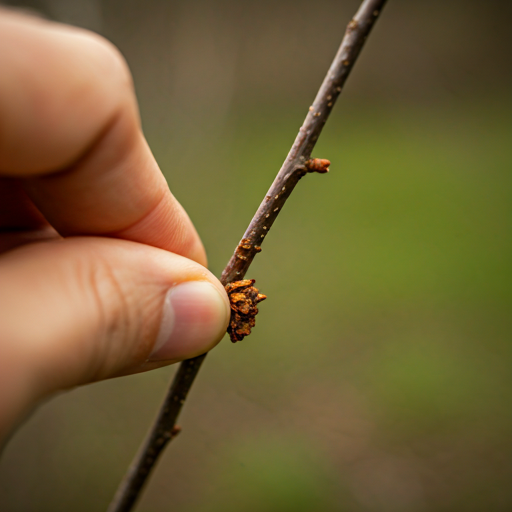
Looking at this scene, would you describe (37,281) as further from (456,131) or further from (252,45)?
(252,45)

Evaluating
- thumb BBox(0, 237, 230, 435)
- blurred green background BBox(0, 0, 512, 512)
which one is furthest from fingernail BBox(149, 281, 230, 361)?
blurred green background BBox(0, 0, 512, 512)

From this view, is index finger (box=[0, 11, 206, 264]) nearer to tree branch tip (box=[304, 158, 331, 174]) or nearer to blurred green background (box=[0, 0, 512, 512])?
tree branch tip (box=[304, 158, 331, 174])

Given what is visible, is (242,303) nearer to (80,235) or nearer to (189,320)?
(189,320)

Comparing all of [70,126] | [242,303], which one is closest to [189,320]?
[242,303]

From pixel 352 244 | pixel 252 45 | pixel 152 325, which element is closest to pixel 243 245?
pixel 152 325

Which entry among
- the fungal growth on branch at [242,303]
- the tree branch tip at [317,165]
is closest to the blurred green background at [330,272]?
the fungal growth on branch at [242,303]

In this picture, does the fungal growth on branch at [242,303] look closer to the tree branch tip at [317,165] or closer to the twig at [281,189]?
the twig at [281,189]
